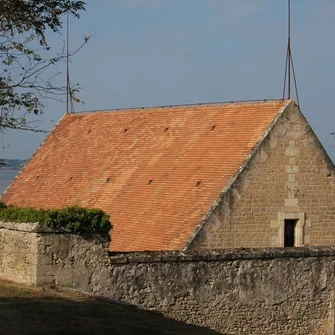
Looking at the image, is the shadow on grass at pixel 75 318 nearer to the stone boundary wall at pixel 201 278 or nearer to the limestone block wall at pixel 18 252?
the limestone block wall at pixel 18 252

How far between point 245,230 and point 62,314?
1010 centimetres

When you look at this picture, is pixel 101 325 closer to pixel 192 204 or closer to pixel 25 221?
pixel 25 221

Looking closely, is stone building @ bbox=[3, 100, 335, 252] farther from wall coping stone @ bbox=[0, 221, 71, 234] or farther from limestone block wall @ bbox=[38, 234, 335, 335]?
wall coping stone @ bbox=[0, 221, 71, 234]

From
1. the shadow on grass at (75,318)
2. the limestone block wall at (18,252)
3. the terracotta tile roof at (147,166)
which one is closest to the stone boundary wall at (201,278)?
the limestone block wall at (18,252)

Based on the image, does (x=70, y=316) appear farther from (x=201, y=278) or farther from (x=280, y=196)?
(x=280, y=196)

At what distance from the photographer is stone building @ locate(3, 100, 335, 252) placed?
23547mm

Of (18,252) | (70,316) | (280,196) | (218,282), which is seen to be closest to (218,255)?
(218,282)

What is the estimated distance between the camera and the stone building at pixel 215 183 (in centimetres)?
2355

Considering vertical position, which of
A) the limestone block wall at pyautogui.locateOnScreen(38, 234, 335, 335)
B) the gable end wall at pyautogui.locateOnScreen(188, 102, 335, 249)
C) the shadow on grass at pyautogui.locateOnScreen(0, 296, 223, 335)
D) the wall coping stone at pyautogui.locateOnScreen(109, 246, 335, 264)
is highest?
the gable end wall at pyautogui.locateOnScreen(188, 102, 335, 249)

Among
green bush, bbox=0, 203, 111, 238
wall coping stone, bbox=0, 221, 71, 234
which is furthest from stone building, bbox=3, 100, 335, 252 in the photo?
wall coping stone, bbox=0, 221, 71, 234

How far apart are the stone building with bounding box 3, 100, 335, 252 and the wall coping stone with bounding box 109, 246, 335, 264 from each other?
2939 mm

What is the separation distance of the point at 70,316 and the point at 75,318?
12 cm

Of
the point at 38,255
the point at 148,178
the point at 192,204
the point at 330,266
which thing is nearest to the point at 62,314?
the point at 38,255

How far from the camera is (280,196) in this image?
81.0ft
